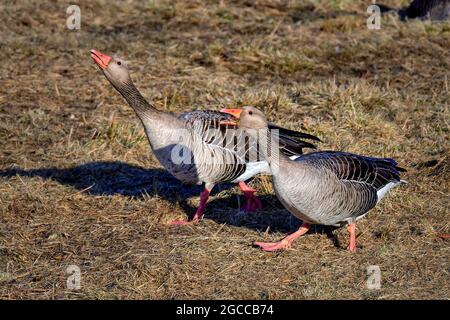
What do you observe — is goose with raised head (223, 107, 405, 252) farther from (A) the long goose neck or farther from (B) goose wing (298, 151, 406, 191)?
(A) the long goose neck

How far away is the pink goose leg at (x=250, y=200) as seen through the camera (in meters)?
7.57

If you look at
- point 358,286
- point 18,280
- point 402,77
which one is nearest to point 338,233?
point 358,286

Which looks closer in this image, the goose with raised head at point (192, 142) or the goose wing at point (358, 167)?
the goose wing at point (358, 167)

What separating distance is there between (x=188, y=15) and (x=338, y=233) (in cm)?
678

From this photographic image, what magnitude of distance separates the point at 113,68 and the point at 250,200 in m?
1.84

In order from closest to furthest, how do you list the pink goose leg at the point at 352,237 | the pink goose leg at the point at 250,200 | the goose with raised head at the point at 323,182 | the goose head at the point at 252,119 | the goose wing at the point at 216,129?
the goose with raised head at the point at 323,182
the goose head at the point at 252,119
the pink goose leg at the point at 352,237
the goose wing at the point at 216,129
the pink goose leg at the point at 250,200

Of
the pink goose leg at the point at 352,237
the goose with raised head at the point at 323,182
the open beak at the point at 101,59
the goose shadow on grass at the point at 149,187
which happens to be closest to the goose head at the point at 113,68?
the open beak at the point at 101,59

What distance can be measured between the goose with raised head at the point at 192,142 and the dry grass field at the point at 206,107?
0.41m

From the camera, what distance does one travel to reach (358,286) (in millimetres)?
6012

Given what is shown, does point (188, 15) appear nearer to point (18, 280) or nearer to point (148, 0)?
point (148, 0)

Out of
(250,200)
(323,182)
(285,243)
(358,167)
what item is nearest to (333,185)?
(323,182)

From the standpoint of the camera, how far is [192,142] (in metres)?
7.23

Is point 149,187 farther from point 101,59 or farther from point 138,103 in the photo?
point 101,59

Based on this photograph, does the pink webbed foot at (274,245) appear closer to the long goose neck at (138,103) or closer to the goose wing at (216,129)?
the goose wing at (216,129)
